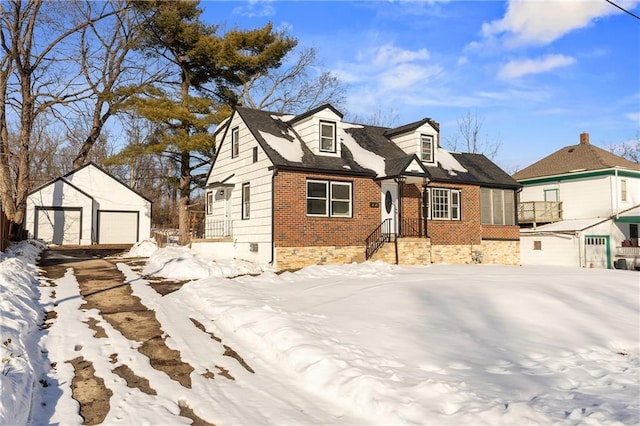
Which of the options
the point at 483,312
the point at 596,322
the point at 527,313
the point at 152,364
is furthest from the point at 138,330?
the point at 596,322

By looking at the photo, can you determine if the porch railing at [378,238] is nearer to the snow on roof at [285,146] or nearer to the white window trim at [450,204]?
the white window trim at [450,204]

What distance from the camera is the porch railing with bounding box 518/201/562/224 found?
30797 mm

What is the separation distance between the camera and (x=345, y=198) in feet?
58.8

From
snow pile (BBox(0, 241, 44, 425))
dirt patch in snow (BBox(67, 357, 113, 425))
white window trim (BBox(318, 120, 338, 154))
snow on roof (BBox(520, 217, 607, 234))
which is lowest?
dirt patch in snow (BBox(67, 357, 113, 425))

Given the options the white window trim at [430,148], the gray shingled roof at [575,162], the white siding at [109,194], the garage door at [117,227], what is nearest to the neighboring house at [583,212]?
the gray shingled roof at [575,162]

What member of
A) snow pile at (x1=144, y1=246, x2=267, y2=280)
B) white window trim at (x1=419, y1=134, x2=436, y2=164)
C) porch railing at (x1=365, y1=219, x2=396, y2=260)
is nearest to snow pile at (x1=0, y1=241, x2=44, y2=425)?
snow pile at (x1=144, y1=246, x2=267, y2=280)

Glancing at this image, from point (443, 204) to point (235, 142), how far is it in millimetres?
10035

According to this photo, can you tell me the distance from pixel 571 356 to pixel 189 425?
5863mm

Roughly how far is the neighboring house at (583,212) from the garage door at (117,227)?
26867 millimetres

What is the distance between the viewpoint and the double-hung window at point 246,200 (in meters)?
18.6

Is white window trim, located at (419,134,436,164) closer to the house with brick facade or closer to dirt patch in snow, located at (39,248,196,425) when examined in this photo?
the house with brick facade

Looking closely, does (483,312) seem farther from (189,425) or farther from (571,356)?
(189,425)

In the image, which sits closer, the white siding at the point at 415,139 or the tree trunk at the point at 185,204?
the white siding at the point at 415,139

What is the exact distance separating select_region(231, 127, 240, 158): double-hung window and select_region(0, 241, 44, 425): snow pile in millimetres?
10559
